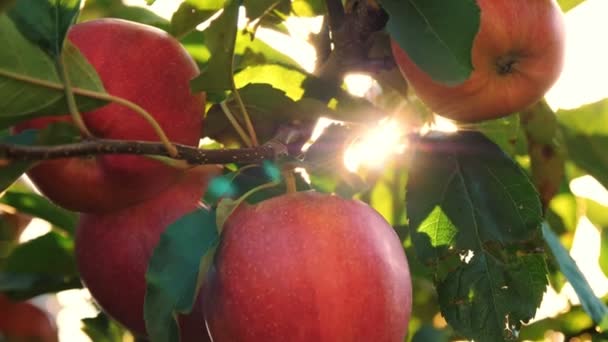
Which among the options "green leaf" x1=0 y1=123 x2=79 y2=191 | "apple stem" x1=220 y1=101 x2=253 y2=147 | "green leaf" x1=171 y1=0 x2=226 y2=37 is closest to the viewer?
"green leaf" x1=0 y1=123 x2=79 y2=191

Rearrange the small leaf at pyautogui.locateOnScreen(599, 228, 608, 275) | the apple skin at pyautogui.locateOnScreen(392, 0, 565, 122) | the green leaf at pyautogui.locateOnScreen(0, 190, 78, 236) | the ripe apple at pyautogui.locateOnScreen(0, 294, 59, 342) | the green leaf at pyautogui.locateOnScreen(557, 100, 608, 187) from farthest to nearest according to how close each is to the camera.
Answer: the small leaf at pyautogui.locateOnScreen(599, 228, 608, 275) < the green leaf at pyautogui.locateOnScreen(0, 190, 78, 236) < the green leaf at pyautogui.locateOnScreen(557, 100, 608, 187) < the apple skin at pyautogui.locateOnScreen(392, 0, 565, 122) < the ripe apple at pyautogui.locateOnScreen(0, 294, 59, 342)

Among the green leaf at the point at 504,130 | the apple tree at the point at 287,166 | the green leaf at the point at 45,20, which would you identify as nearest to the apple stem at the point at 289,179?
the apple tree at the point at 287,166

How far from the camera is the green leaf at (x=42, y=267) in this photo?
1609 millimetres

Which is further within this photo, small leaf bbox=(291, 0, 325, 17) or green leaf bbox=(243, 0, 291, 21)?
small leaf bbox=(291, 0, 325, 17)

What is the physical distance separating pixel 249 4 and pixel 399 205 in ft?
1.76

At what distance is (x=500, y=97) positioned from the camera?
50.3 inches

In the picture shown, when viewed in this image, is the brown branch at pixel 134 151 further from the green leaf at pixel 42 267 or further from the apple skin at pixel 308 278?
the green leaf at pixel 42 267

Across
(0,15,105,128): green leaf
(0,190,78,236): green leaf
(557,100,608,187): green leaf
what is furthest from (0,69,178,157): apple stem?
(557,100,608,187): green leaf

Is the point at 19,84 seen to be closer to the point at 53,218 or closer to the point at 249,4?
the point at 249,4

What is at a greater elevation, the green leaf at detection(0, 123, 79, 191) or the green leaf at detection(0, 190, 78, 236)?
the green leaf at detection(0, 123, 79, 191)

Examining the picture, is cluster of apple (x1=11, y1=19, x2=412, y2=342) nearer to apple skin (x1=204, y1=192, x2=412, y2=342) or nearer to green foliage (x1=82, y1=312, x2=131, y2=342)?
apple skin (x1=204, y1=192, x2=412, y2=342)

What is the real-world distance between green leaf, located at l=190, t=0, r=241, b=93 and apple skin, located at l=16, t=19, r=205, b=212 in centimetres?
5

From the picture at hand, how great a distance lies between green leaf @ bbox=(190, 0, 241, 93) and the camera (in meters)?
1.25

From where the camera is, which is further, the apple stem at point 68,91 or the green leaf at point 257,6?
the green leaf at point 257,6
